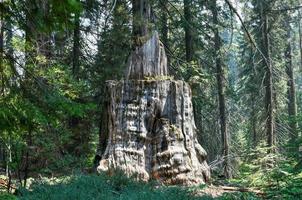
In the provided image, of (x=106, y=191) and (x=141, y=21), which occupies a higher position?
(x=141, y=21)

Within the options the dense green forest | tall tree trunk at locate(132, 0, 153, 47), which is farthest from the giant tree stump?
tall tree trunk at locate(132, 0, 153, 47)

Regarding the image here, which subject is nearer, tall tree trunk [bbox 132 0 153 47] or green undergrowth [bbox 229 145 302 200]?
green undergrowth [bbox 229 145 302 200]

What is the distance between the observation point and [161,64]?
351 inches

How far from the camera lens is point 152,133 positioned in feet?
27.1

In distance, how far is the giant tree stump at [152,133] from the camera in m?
7.95

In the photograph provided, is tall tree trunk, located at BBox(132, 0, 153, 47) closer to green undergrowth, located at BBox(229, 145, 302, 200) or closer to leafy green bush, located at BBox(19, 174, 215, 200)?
leafy green bush, located at BBox(19, 174, 215, 200)

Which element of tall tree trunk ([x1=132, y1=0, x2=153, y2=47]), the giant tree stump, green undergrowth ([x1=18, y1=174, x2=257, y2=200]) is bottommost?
green undergrowth ([x1=18, y1=174, x2=257, y2=200])

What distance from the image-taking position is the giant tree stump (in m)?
7.95

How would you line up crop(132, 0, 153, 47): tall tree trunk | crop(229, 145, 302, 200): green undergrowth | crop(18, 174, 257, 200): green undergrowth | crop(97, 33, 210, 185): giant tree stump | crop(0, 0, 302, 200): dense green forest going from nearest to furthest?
crop(0, 0, 302, 200): dense green forest → crop(18, 174, 257, 200): green undergrowth → crop(229, 145, 302, 200): green undergrowth → crop(97, 33, 210, 185): giant tree stump → crop(132, 0, 153, 47): tall tree trunk

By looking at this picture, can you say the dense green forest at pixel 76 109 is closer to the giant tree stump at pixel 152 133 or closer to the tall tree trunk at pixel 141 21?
the tall tree trunk at pixel 141 21

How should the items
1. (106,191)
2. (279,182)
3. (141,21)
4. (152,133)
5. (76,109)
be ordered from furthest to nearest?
(141,21) → (152,133) → (279,182) → (106,191) → (76,109)

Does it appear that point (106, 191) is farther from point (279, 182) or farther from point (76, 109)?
point (279, 182)

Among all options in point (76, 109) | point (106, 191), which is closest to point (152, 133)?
point (106, 191)

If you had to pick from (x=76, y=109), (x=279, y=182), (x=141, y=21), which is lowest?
(x=279, y=182)
